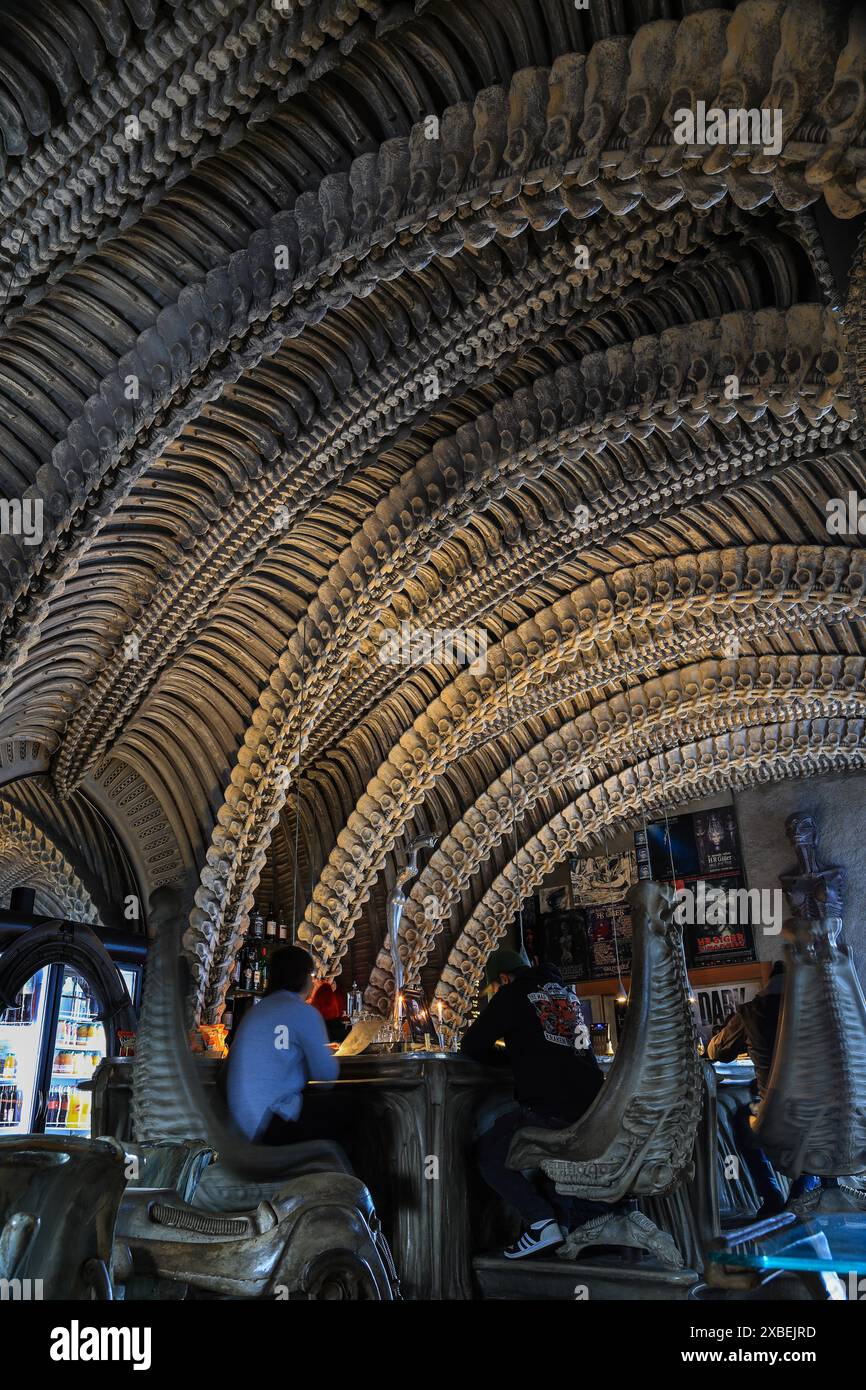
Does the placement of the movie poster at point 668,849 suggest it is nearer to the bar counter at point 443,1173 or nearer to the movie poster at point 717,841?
the movie poster at point 717,841

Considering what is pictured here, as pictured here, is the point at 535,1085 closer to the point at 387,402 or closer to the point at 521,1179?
the point at 521,1179

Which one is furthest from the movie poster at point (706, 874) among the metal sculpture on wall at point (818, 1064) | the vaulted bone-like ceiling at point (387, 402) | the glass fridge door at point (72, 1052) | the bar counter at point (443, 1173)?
the metal sculpture on wall at point (818, 1064)

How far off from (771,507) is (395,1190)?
20.7ft

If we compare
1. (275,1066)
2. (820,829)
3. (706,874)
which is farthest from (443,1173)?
(706,874)

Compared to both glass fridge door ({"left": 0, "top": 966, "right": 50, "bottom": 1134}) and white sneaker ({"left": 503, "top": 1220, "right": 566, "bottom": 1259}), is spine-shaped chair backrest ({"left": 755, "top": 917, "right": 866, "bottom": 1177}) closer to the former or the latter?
white sneaker ({"left": 503, "top": 1220, "right": 566, "bottom": 1259})

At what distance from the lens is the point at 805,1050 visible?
3482mm

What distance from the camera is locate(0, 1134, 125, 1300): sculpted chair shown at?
165 centimetres

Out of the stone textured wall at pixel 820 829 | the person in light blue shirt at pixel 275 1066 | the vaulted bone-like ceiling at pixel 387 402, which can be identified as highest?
the vaulted bone-like ceiling at pixel 387 402

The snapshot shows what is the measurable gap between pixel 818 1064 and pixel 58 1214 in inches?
101

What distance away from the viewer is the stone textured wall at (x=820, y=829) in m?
14.2

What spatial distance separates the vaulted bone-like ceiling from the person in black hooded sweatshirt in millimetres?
3199

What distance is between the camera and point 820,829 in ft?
47.8

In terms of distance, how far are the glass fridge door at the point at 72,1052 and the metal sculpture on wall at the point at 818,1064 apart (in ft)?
27.8

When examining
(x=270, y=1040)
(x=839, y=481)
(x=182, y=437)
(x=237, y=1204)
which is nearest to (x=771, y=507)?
(x=839, y=481)
